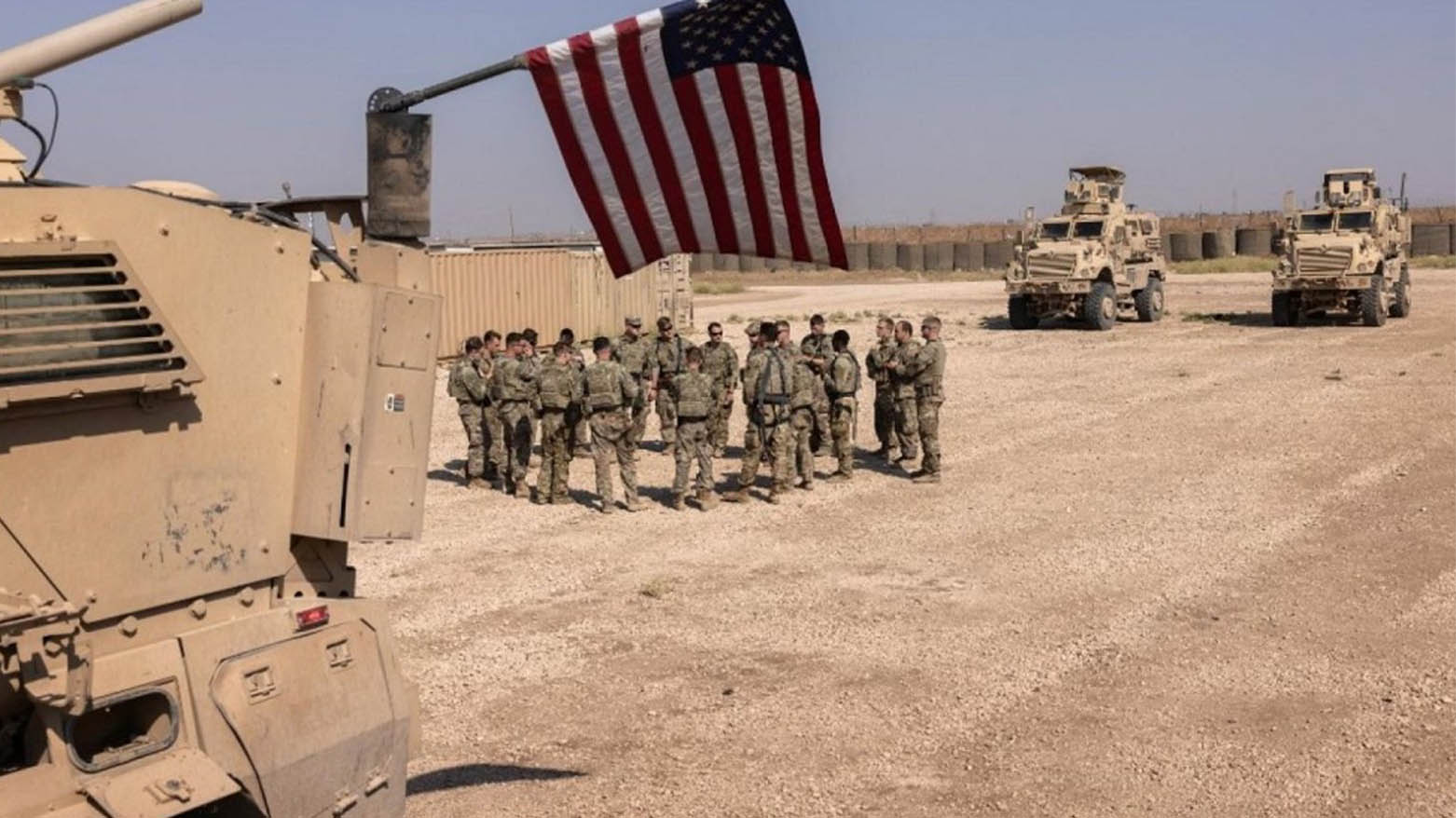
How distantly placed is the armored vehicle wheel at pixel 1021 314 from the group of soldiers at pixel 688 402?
16038 millimetres

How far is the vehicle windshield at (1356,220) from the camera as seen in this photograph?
30614 millimetres

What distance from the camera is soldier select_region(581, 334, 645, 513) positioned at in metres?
13.7

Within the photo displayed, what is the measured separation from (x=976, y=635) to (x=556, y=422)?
534cm

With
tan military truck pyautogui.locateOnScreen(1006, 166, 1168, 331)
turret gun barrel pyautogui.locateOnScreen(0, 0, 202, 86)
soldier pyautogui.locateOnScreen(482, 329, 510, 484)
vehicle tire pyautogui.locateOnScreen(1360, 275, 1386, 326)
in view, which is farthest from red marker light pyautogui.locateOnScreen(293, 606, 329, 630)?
vehicle tire pyautogui.locateOnScreen(1360, 275, 1386, 326)

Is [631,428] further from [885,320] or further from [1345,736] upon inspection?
[1345,736]

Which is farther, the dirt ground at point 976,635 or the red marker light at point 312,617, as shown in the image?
the dirt ground at point 976,635

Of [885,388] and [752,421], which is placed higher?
[885,388]

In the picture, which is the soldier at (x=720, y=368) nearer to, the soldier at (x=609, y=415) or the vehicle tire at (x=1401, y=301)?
A: the soldier at (x=609, y=415)

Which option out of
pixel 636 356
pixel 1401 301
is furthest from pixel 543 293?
pixel 1401 301

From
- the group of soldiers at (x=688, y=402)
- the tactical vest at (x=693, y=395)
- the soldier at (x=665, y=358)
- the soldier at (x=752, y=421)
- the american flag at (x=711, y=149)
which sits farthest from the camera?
the soldier at (x=665, y=358)

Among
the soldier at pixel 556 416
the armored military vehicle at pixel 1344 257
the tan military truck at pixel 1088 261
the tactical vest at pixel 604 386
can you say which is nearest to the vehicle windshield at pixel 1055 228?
the tan military truck at pixel 1088 261

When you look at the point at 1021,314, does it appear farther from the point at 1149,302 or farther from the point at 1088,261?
the point at 1149,302

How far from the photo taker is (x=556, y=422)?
555 inches

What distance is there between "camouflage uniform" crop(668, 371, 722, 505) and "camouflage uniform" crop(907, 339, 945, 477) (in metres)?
2.17
